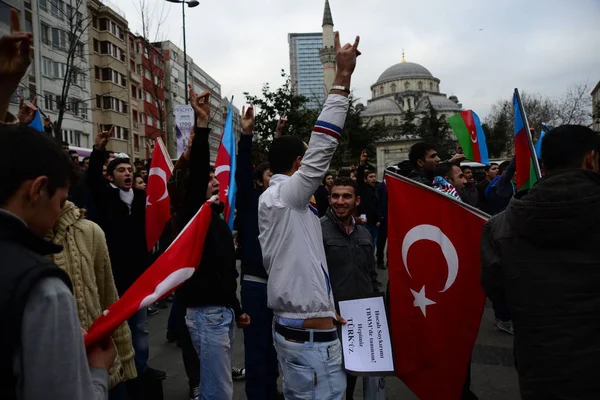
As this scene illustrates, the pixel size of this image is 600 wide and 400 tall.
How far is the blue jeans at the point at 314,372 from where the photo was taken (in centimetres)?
256

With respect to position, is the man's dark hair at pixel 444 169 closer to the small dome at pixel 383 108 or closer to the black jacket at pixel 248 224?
the black jacket at pixel 248 224

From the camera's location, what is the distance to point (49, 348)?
1.23 m

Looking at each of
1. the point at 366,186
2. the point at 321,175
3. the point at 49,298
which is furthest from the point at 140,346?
the point at 366,186

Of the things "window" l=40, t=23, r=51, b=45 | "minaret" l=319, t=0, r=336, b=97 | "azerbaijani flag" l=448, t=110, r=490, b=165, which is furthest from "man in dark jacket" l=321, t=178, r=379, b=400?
"minaret" l=319, t=0, r=336, b=97

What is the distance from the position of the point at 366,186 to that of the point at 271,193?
7579 mm

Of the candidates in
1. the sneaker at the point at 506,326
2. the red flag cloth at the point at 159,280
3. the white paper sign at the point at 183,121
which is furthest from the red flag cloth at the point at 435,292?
the white paper sign at the point at 183,121

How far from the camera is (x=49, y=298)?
123 cm

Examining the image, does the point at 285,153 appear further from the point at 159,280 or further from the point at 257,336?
the point at 257,336

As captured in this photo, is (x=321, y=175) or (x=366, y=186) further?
(x=366, y=186)

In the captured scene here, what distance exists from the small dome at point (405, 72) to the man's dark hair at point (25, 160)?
12484 centimetres

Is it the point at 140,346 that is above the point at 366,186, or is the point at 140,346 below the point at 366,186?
below

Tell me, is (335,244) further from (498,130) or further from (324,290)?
(498,130)

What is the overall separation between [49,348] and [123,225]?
367 centimetres

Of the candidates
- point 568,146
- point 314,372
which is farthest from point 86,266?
point 568,146
